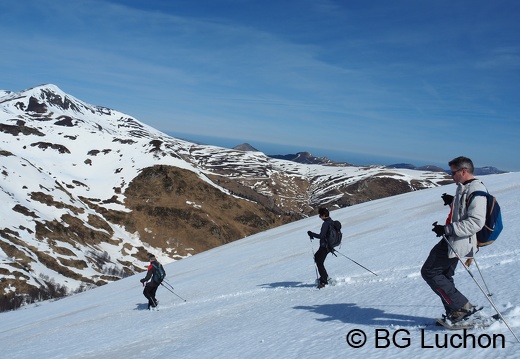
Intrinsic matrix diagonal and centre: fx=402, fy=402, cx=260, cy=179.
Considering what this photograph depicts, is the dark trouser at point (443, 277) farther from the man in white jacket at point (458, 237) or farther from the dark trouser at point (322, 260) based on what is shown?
the dark trouser at point (322, 260)

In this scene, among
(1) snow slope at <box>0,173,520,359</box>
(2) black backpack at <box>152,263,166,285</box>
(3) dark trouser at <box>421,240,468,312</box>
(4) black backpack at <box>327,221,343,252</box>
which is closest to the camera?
(3) dark trouser at <box>421,240,468,312</box>

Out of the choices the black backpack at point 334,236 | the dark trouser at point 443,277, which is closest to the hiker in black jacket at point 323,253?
the black backpack at point 334,236

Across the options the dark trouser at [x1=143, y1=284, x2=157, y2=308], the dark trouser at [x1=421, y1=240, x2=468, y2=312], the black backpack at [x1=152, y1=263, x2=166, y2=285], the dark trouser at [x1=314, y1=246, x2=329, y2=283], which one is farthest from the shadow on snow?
the black backpack at [x1=152, y1=263, x2=166, y2=285]

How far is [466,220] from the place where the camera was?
6.31 meters

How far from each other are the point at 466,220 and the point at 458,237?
41 centimetres

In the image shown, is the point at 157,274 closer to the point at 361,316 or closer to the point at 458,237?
the point at 361,316

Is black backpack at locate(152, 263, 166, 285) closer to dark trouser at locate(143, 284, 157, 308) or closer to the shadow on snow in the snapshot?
dark trouser at locate(143, 284, 157, 308)

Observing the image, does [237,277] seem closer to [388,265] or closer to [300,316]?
[388,265]

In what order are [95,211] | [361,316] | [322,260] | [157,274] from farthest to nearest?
[95,211] < [157,274] < [322,260] < [361,316]

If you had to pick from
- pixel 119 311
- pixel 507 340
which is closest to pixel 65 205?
pixel 119 311

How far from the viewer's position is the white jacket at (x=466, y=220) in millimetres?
6246

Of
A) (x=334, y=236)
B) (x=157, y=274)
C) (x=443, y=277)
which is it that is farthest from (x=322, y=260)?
(x=157, y=274)

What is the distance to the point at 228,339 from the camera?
9.38 metres

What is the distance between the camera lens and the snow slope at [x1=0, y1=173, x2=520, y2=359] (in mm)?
6992
